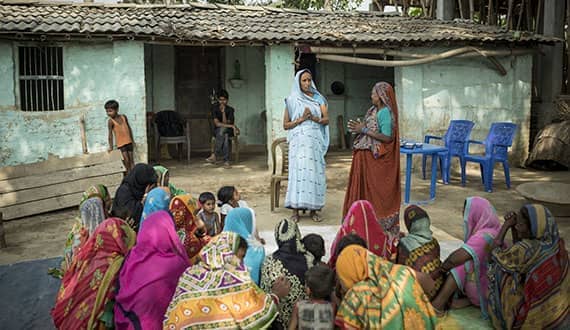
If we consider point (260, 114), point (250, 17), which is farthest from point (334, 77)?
point (250, 17)

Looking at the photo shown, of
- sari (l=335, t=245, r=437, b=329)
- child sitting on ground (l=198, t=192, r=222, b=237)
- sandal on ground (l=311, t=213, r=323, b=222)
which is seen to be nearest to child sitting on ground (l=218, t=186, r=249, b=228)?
child sitting on ground (l=198, t=192, r=222, b=237)

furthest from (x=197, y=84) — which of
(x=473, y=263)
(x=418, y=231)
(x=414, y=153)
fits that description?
(x=473, y=263)

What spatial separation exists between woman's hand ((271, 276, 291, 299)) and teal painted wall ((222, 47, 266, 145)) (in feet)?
31.9

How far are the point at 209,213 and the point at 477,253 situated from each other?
2312mm

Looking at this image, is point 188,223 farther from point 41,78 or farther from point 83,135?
point 41,78

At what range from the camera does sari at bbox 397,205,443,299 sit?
3832 mm

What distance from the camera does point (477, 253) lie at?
3.84m

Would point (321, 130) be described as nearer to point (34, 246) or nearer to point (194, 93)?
point (34, 246)

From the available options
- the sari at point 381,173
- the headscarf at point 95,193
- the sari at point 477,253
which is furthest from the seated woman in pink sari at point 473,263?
the headscarf at point 95,193

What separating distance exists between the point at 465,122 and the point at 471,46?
1.77m

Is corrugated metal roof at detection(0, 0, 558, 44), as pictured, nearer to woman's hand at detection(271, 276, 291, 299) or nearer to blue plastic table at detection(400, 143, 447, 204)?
blue plastic table at detection(400, 143, 447, 204)

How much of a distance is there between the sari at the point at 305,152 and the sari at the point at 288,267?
3.37 meters

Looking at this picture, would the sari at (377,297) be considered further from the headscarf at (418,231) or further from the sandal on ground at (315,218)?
the sandal on ground at (315,218)

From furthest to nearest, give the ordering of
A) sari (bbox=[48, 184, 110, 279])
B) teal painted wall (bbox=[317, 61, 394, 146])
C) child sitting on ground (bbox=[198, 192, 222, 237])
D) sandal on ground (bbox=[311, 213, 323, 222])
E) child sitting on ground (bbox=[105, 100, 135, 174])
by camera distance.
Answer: teal painted wall (bbox=[317, 61, 394, 146]), child sitting on ground (bbox=[105, 100, 135, 174]), sandal on ground (bbox=[311, 213, 323, 222]), child sitting on ground (bbox=[198, 192, 222, 237]), sari (bbox=[48, 184, 110, 279])
